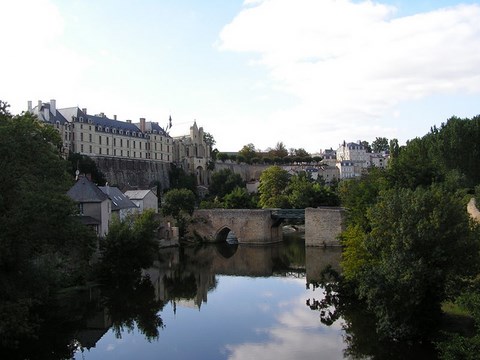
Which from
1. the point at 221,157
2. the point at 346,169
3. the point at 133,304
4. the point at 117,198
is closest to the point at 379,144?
the point at 346,169

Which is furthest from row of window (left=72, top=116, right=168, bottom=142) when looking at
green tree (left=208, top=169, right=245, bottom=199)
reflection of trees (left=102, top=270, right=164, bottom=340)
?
reflection of trees (left=102, top=270, right=164, bottom=340)

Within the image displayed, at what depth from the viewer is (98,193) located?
3847 centimetres

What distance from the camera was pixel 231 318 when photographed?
26469 millimetres

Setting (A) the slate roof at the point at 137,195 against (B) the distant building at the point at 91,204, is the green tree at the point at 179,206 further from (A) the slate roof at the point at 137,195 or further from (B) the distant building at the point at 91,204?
(B) the distant building at the point at 91,204

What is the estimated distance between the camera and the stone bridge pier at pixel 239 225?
187 feet

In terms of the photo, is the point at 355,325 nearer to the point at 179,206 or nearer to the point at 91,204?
the point at 91,204

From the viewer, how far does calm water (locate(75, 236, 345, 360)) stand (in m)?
21.2

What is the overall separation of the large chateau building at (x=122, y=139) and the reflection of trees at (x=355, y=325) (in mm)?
49849

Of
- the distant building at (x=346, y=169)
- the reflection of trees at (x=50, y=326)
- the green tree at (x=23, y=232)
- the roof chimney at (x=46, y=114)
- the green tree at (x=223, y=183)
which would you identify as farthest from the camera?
the distant building at (x=346, y=169)

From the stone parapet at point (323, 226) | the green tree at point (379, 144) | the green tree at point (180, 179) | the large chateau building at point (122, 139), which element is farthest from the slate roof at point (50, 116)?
the green tree at point (379, 144)

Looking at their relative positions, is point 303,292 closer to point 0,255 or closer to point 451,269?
point 451,269

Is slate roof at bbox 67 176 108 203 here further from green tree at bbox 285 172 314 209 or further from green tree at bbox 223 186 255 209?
green tree at bbox 285 172 314 209

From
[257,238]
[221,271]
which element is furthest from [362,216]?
[257,238]

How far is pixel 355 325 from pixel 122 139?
6925 centimetres
